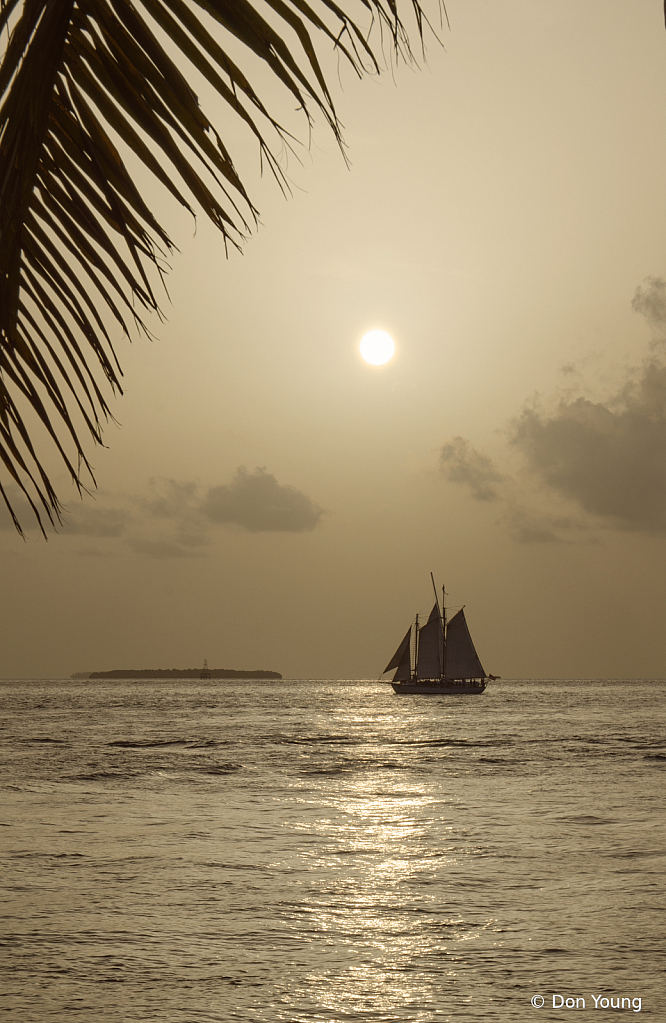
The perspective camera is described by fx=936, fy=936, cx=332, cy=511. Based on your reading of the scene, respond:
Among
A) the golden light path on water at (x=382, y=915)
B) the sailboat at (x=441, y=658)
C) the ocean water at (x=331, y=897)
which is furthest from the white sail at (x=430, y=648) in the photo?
the golden light path on water at (x=382, y=915)

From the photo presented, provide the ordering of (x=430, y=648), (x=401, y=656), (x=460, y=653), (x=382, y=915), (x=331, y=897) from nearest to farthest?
(x=382, y=915), (x=331, y=897), (x=460, y=653), (x=430, y=648), (x=401, y=656)

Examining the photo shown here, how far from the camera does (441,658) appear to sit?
99.1m

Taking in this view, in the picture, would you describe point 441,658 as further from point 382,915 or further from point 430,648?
point 382,915

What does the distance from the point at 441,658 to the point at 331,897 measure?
88.2 m

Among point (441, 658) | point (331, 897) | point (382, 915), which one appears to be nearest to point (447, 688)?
point (441, 658)

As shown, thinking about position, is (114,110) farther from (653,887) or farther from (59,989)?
(653,887)

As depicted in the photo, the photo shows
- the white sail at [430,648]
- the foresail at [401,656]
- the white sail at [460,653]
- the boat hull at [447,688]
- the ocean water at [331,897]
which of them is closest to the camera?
the ocean water at [331,897]

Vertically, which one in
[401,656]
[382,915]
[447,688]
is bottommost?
[382,915]

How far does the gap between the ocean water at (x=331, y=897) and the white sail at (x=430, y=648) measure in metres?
66.3

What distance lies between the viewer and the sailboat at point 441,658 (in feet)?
310

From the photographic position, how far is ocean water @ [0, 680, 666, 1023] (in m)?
8.52

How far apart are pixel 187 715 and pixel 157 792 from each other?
49040mm

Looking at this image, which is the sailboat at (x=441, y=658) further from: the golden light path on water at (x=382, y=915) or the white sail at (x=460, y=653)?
the golden light path on water at (x=382, y=915)

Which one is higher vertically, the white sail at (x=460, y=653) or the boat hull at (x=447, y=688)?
the white sail at (x=460, y=653)
